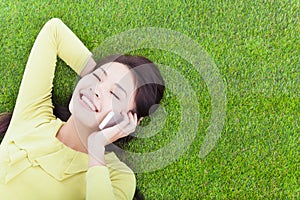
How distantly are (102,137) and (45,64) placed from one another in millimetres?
410

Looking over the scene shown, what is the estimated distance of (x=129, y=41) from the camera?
207 cm

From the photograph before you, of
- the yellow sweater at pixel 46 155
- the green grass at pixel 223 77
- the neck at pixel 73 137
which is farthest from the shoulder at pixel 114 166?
the green grass at pixel 223 77

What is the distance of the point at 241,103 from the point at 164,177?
519 mm

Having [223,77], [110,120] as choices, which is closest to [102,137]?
[110,120]

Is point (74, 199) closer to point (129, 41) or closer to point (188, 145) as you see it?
point (188, 145)

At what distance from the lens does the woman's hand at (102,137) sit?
1679 mm

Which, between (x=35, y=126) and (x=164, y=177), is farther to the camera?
(x=164, y=177)

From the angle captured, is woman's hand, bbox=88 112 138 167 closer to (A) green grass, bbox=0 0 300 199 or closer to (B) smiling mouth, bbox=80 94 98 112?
(B) smiling mouth, bbox=80 94 98 112

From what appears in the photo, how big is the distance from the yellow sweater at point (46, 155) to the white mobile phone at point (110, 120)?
164mm

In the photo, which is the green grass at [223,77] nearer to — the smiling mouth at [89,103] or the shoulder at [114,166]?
the shoulder at [114,166]

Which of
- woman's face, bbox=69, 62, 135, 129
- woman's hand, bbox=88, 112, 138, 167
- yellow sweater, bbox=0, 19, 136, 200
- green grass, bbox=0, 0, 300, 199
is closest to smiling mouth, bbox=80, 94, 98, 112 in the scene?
woman's face, bbox=69, 62, 135, 129

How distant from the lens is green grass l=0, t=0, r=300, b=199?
6.68 ft

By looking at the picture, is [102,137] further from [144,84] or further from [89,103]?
[144,84]

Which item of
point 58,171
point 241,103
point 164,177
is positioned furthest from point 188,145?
point 58,171
